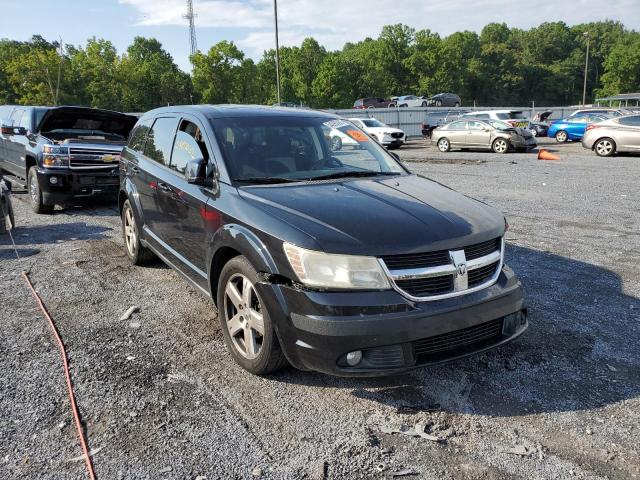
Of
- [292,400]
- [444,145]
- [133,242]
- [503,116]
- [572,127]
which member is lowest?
[292,400]

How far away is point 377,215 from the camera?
325 cm

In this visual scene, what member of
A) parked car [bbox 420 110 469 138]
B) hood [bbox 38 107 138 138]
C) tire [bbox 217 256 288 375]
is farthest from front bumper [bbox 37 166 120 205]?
parked car [bbox 420 110 469 138]

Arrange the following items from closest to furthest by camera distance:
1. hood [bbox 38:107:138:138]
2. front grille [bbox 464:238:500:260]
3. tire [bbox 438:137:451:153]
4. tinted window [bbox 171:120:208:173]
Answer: front grille [bbox 464:238:500:260] < tinted window [bbox 171:120:208:173] < hood [bbox 38:107:138:138] < tire [bbox 438:137:451:153]

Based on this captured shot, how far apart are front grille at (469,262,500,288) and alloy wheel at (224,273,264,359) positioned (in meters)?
1.30

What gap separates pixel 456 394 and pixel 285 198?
167 centimetres

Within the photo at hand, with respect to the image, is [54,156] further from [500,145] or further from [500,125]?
[500,125]

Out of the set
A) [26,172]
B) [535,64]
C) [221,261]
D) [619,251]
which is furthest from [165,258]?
[535,64]

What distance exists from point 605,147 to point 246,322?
763 inches

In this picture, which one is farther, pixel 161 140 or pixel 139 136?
pixel 139 136

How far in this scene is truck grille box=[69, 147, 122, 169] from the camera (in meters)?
8.92

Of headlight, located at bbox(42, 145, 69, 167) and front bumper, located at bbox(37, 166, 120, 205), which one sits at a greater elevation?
headlight, located at bbox(42, 145, 69, 167)

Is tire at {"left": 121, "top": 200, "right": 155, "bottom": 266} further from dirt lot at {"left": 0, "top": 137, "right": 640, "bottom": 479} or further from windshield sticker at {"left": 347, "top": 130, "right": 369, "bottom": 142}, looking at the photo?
windshield sticker at {"left": 347, "top": 130, "right": 369, "bottom": 142}

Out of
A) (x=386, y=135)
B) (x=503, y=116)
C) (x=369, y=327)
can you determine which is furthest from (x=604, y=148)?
(x=369, y=327)

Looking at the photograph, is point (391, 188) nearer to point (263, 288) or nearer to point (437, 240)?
point (437, 240)
